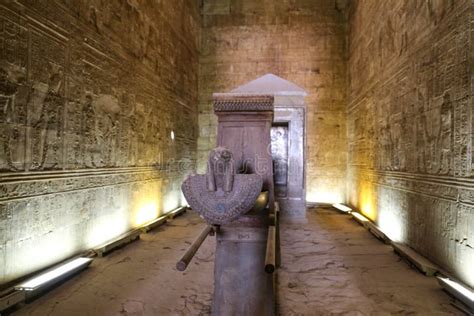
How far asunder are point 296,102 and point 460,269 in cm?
467

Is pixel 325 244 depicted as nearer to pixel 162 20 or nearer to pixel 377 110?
pixel 377 110

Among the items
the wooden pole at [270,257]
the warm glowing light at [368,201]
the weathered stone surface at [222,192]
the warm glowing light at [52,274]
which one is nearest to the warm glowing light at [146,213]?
the warm glowing light at [52,274]

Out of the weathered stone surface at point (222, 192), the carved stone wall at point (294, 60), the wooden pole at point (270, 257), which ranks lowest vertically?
the wooden pole at point (270, 257)

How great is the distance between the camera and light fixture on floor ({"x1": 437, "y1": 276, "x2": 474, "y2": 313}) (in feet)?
10.1

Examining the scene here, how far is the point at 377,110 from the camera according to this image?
7.16 meters

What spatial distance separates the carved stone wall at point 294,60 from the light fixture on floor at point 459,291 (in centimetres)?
717

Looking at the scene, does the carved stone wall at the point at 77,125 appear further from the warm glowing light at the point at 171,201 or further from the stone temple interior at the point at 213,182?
the warm glowing light at the point at 171,201

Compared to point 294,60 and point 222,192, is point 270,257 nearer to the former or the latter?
point 222,192

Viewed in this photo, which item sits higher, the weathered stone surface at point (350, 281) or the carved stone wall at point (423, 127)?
the carved stone wall at point (423, 127)

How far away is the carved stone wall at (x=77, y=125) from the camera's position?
3.46 meters

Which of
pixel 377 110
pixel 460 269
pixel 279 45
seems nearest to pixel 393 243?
pixel 460 269

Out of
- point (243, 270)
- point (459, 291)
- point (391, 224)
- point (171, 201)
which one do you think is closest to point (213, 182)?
point (243, 270)

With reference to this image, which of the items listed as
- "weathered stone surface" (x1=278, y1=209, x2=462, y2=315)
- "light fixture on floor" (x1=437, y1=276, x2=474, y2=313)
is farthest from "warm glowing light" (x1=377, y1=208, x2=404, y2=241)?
"light fixture on floor" (x1=437, y1=276, x2=474, y2=313)

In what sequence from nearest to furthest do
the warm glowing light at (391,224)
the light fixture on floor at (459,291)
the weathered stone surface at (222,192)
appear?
the weathered stone surface at (222,192), the light fixture on floor at (459,291), the warm glowing light at (391,224)
